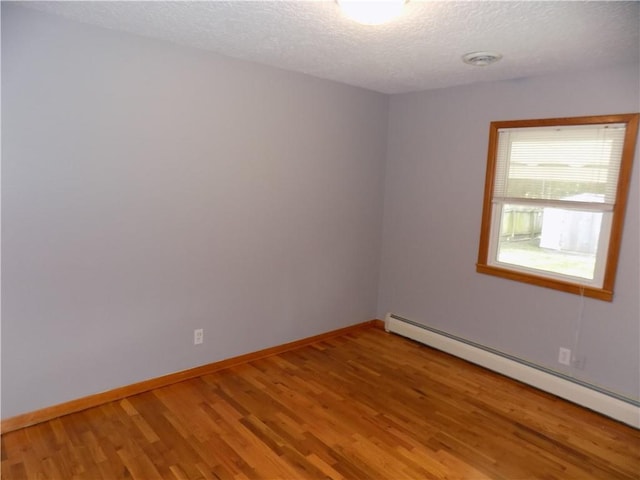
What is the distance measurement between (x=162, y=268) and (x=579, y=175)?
3.05 m

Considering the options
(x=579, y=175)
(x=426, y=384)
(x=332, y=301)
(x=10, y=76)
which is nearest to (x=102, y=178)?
(x=10, y=76)

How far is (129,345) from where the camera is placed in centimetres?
284

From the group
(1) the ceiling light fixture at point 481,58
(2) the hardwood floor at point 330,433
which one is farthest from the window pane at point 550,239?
(1) the ceiling light fixture at point 481,58

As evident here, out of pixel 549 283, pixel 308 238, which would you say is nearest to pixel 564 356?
pixel 549 283

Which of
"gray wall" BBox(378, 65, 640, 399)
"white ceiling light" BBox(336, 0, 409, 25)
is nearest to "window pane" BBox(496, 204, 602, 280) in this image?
"gray wall" BBox(378, 65, 640, 399)

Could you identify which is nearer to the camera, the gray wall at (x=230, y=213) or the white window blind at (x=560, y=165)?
the gray wall at (x=230, y=213)

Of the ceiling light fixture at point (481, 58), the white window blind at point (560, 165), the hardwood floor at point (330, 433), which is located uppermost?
the ceiling light fixture at point (481, 58)

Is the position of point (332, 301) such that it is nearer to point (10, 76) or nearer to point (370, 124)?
point (370, 124)

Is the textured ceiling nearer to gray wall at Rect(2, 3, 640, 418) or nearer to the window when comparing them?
gray wall at Rect(2, 3, 640, 418)

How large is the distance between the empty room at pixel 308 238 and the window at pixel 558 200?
2 cm

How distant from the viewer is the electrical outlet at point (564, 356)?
3.12 metres

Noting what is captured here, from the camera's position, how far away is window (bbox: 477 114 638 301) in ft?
9.31

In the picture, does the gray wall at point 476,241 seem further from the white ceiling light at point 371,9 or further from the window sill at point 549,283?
the white ceiling light at point 371,9

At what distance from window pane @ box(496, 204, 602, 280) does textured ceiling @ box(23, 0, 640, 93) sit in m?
1.04
